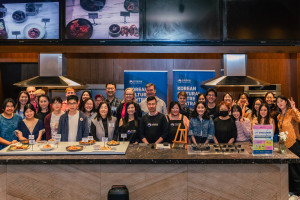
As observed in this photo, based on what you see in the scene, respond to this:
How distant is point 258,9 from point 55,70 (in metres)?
3.12

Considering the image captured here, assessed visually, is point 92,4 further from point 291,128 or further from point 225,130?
point 291,128

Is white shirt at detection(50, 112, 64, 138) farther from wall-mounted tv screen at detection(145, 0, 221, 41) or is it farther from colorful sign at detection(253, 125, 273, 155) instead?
colorful sign at detection(253, 125, 273, 155)

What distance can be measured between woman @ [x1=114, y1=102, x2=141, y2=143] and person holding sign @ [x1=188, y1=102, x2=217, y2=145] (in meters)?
0.78

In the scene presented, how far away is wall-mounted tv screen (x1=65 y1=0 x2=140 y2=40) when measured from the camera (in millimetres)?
4258

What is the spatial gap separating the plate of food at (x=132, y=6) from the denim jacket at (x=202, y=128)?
1850 mm

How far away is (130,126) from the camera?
13.6ft

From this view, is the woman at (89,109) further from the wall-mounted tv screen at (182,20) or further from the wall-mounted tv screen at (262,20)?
the wall-mounted tv screen at (262,20)

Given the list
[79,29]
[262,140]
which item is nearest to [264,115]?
[262,140]

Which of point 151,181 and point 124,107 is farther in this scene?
point 124,107

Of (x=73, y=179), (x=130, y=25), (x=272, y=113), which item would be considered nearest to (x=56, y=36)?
(x=130, y=25)

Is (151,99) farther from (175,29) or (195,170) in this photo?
(195,170)

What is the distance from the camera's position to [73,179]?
3123mm

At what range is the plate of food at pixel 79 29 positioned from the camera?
426 centimetres

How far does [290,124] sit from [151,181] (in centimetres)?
262
